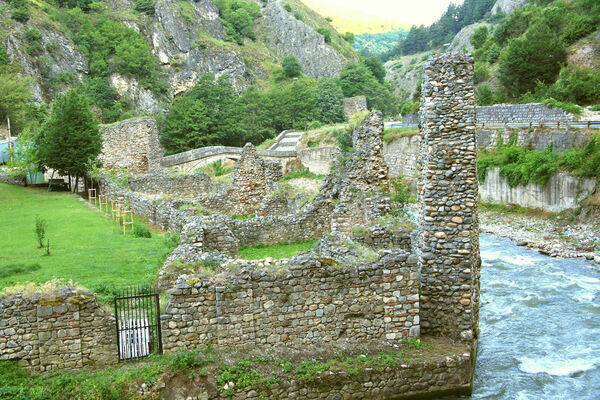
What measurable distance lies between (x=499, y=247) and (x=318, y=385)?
21.4 metres

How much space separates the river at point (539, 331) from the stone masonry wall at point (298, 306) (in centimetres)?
299

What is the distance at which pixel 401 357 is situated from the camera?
10148mm

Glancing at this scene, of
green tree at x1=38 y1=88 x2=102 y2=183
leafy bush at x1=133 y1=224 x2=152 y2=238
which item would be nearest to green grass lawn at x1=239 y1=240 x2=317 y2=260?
leafy bush at x1=133 y1=224 x2=152 y2=238

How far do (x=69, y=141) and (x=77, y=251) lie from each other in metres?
16.7

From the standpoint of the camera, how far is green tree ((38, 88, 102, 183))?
30.7 metres

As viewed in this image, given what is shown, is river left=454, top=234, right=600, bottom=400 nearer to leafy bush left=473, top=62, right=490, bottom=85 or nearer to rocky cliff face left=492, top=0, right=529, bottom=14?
leafy bush left=473, top=62, right=490, bottom=85

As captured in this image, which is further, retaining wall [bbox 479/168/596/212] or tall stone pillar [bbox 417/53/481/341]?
retaining wall [bbox 479/168/596/212]

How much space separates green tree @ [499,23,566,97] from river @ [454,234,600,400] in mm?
38463

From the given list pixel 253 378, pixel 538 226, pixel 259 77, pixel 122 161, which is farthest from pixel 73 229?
pixel 259 77

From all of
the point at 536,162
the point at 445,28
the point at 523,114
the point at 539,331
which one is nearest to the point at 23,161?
the point at 539,331

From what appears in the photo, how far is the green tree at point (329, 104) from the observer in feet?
246

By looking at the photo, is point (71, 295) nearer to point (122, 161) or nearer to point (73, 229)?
point (73, 229)

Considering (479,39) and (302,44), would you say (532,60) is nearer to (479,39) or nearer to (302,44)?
(479,39)

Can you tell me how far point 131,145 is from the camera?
38594mm
